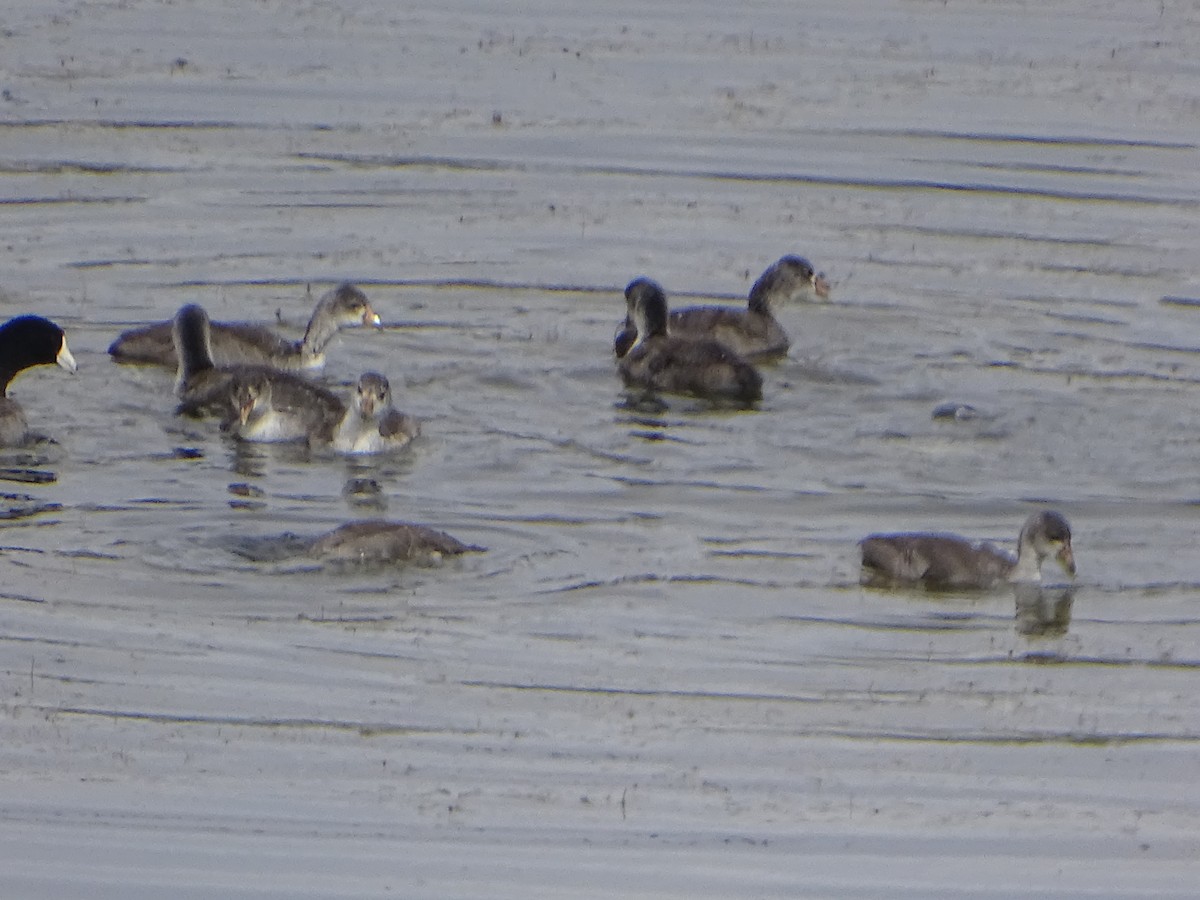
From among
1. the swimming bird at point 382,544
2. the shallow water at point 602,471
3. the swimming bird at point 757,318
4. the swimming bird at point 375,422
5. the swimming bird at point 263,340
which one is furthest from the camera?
the swimming bird at point 757,318

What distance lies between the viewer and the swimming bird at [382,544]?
1218cm

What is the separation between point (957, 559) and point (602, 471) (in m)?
2.40

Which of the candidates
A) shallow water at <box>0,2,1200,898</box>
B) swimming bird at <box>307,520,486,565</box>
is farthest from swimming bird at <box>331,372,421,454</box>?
swimming bird at <box>307,520,486,565</box>

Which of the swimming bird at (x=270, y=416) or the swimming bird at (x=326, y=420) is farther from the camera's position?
the swimming bird at (x=270, y=416)

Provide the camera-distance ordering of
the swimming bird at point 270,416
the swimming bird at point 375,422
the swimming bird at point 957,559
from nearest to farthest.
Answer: the swimming bird at point 957,559 < the swimming bird at point 375,422 < the swimming bird at point 270,416

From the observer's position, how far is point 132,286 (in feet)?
59.5

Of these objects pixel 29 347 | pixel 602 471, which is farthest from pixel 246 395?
pixel 602 471

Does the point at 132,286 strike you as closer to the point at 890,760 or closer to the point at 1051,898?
the point at 890,760

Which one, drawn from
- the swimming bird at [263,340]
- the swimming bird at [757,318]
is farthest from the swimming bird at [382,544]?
the swimming bird at [757,318]

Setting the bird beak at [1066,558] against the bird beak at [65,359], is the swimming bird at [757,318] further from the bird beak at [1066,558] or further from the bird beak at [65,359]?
the bird beak at [1066,558]

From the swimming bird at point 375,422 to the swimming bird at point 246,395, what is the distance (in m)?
0.39

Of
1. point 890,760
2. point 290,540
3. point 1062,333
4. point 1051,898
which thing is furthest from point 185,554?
point 1062,333

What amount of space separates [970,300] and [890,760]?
8389 millimetres

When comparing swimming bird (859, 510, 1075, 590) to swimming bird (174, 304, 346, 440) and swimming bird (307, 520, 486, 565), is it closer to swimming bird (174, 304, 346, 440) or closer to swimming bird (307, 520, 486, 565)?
swimming bird (307, 520, 486, 565)
